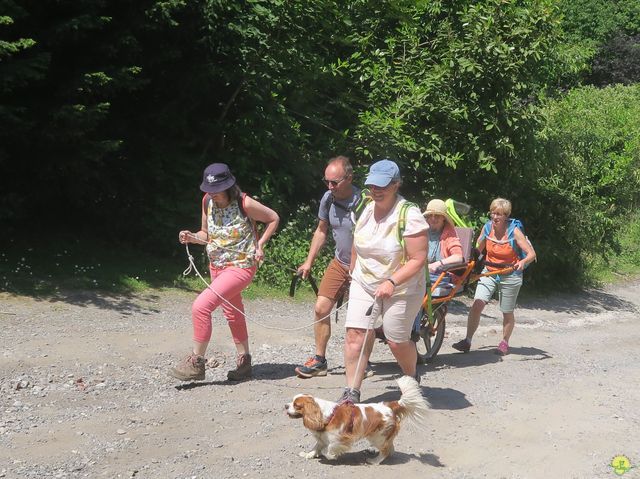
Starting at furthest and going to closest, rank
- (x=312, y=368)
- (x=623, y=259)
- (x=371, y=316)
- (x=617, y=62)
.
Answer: (x=617, y=62) → (x=623, y=259) → (x=312, y=368) → (x=371, y=316)

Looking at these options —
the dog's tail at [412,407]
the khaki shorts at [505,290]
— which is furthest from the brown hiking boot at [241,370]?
the khaki shorts at [505,290]

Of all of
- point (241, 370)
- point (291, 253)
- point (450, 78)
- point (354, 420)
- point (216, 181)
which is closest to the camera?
point (354, 420)

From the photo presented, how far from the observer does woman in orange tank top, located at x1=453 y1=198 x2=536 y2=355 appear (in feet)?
32.0

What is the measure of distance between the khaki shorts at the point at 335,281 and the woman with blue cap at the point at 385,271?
48.7 inches

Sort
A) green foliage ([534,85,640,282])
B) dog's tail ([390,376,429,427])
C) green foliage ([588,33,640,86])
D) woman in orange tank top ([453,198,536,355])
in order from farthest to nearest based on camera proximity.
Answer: green foliage ([588,33,640,86])
green foliage ([534,85,640,282])
woman in orange tank top ([453,198,536,355])
dog's tail ([390,376,429,427])

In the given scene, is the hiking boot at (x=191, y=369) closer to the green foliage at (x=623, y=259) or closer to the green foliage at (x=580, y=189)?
the green foliage at (x=580, y=189)

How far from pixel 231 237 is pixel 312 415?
2.35m

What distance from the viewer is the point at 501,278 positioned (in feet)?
32.4

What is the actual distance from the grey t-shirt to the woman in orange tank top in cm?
244

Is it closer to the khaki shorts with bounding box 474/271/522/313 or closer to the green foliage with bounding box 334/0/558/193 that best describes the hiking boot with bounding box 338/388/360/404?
the khaki shorts with bounding box 474/271/522/313

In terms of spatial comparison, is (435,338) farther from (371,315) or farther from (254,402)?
(371,315)

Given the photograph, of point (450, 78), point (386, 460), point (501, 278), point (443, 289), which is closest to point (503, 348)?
point (501, 278)

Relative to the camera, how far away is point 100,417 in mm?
6781
